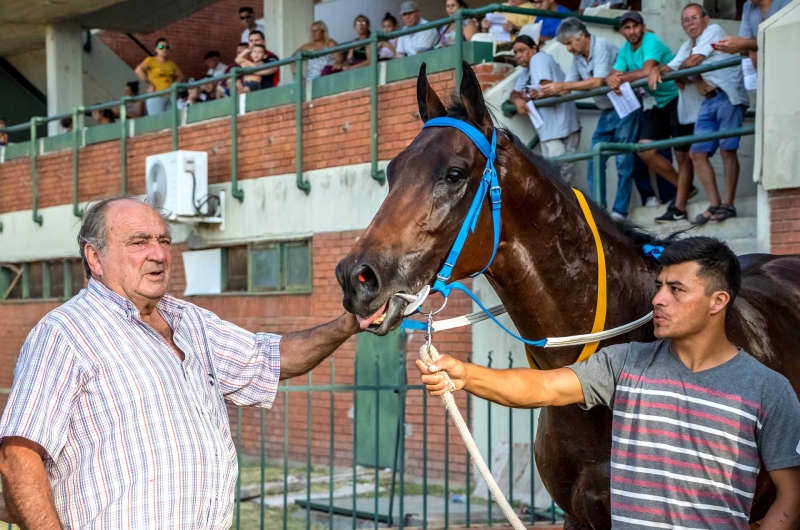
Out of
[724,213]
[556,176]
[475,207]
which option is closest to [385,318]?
[475,207]

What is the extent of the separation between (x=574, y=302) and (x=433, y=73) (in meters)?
7.34

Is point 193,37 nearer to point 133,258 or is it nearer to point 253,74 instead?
point 253,74

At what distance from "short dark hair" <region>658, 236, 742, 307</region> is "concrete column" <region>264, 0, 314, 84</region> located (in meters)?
11.9

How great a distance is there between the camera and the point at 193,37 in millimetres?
22422

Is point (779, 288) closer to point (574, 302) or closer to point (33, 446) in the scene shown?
point (574, 302)

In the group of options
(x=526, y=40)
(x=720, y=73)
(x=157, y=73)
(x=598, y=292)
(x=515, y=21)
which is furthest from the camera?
(x=157, y=73)

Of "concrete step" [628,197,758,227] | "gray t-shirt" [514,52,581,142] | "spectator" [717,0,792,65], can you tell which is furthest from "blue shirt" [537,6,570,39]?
"concrete step" [628,197,758,227]

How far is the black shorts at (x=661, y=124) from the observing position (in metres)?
9.38

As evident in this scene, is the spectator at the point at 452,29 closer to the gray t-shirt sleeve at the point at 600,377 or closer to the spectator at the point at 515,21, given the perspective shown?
the spectator at the point at 515,21

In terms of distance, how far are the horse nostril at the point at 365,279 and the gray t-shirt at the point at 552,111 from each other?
6.73 meters

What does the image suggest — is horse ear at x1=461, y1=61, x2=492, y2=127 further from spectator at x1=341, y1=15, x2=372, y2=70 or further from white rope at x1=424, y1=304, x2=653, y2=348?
spectator at x1=341, y1=15, x2=372, y2=70

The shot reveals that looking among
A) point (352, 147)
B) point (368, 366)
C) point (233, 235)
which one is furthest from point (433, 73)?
point (233, 235)

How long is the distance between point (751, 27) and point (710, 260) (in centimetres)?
593

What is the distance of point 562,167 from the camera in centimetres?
450
